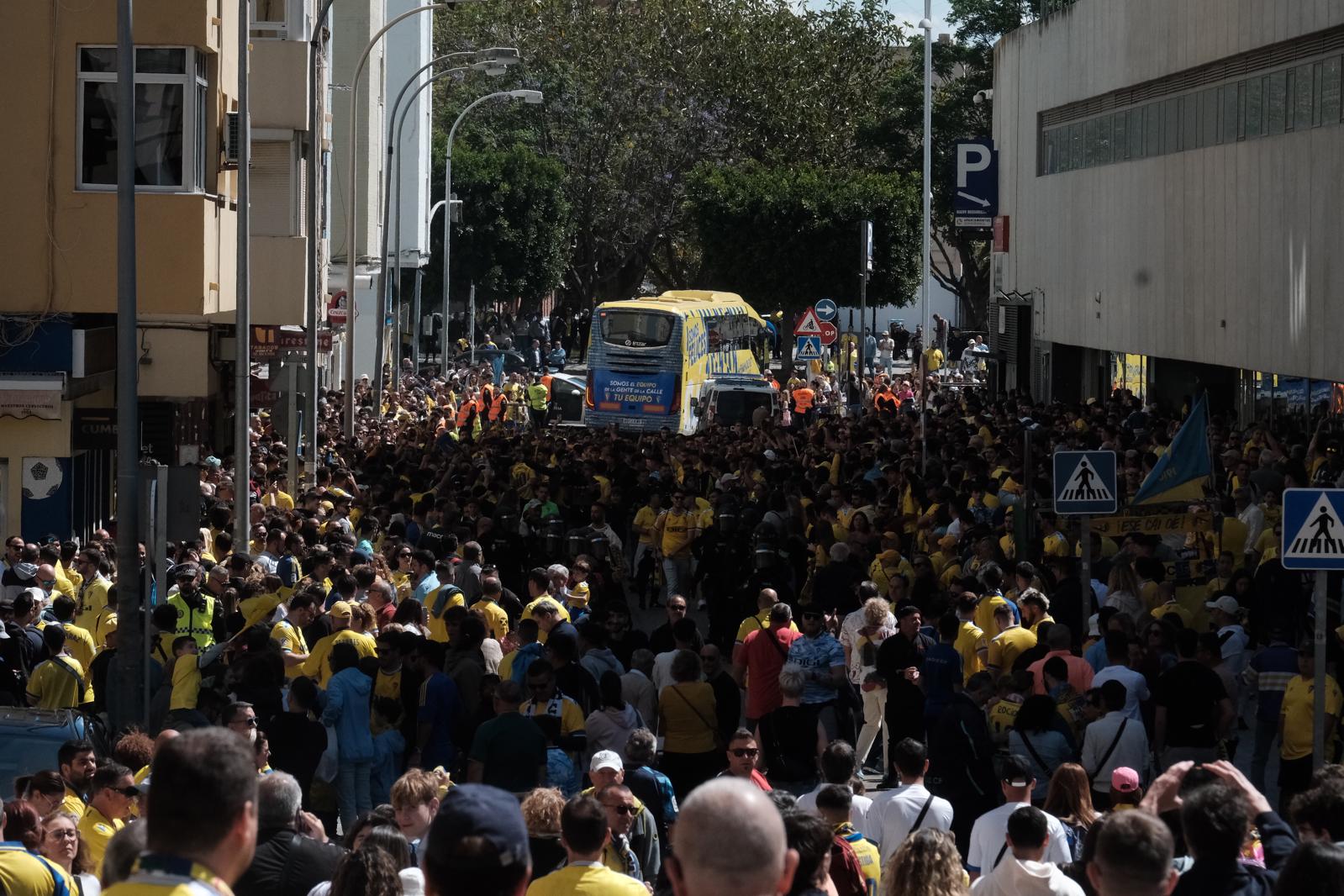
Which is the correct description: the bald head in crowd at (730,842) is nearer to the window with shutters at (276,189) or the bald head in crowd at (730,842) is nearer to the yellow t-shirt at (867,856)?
the yellow t-shirt at (867,856)

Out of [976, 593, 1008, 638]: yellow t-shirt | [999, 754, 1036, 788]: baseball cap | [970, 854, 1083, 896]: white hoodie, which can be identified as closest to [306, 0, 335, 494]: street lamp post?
[976, 593, 1008, 638]: yellow t-shirt

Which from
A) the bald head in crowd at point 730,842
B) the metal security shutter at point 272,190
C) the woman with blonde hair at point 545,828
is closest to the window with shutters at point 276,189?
the metal security shutter at point 272,190

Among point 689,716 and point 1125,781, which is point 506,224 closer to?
point 689,716

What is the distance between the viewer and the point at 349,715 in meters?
11.8

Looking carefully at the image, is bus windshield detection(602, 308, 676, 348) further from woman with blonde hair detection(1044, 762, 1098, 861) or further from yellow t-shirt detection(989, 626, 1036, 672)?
woman with blonde hair detection(1044, 762, 1098, 861)

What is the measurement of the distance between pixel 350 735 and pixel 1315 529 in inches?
222

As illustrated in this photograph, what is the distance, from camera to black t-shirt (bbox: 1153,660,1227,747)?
11766 millimetres

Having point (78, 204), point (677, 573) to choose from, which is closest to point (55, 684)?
point (78, 204)

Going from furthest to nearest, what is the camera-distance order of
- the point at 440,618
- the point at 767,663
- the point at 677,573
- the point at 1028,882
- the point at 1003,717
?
the point at 677,573 → the point at 440,618 → the point at 767,663 → the point at 1003,717 → the point at 1028,882

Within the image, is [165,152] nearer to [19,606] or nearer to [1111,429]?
[19,606]

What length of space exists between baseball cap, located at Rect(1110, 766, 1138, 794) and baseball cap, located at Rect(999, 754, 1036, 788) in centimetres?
36

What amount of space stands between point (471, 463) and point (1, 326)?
5956 mm

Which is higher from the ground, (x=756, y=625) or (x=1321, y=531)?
(x=1321, y=531)

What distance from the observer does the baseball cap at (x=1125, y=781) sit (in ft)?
29.0
